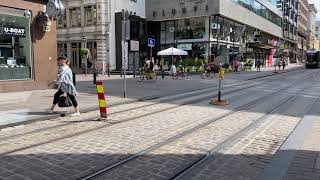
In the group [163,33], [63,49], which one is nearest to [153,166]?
[63,49]

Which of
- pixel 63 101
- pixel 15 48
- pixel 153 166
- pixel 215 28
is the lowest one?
pixel 153 166

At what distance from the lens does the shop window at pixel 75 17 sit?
4966 cm

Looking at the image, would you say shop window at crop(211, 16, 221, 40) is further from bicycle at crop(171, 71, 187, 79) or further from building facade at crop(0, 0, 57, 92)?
building facade at crop(0, 0, 57, 92)

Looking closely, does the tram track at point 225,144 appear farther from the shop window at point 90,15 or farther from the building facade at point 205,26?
the shop window at point 90,15

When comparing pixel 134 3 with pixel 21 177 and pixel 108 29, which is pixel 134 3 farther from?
pixel 21 177

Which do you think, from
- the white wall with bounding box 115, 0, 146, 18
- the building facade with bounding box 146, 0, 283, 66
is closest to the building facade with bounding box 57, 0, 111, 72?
the white wall with bounding box 115, 0, 146, 18

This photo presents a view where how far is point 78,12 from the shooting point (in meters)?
49.8

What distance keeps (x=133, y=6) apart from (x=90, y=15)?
19.8ft

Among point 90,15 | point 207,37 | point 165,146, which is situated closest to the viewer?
point 165,146

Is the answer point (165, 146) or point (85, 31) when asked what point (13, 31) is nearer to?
point (165, 146)

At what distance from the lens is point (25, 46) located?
19984mm

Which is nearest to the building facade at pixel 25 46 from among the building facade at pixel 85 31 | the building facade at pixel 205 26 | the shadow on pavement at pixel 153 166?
the shadow on pavement at pixel 153 166

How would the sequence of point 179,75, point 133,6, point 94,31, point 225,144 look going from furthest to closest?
point 133,6
point 94,31
point 179,75
point 225,144

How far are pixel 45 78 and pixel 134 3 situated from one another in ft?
106
